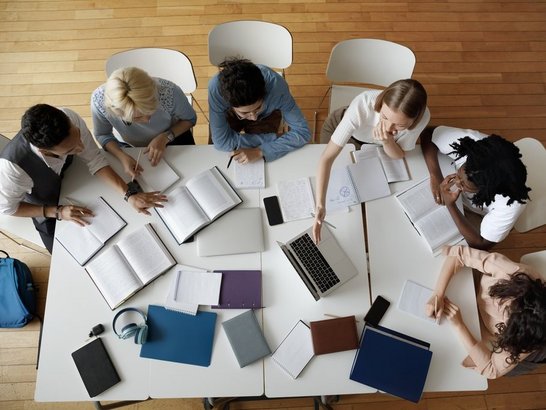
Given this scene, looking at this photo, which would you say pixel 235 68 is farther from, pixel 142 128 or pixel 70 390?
pixel 70 390

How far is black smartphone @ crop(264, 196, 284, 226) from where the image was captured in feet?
6.71

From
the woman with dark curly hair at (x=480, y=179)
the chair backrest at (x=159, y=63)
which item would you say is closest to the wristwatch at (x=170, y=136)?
the chair backrest at (x=159, y=63)

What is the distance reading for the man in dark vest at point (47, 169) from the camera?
5.74 feet

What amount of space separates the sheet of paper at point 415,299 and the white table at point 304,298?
165 millimetres

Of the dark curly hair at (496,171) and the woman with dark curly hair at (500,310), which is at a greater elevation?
the dark curly hair at (496,171)

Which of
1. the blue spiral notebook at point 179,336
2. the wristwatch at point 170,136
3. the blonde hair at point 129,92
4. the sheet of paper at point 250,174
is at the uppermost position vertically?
the blonde hair at point 129,92

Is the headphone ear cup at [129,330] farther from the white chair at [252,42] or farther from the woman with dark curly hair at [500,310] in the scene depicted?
the white chair at [252,42]

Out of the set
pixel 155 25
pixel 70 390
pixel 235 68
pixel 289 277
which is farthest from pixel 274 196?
pixel 155 25

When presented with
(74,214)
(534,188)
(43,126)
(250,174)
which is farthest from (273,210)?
(534,188)

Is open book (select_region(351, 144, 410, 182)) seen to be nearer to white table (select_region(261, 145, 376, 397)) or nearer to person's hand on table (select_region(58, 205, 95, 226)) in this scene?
white table (select_region(261, 145, 376, 397))

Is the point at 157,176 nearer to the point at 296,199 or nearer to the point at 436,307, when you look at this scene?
the point at 296,199

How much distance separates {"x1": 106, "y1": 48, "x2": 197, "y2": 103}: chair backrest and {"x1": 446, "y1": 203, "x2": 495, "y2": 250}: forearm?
1.67 meters

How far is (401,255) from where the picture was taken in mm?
1979

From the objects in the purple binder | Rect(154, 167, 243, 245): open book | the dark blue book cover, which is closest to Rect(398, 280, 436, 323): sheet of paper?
the dark blue book cover
